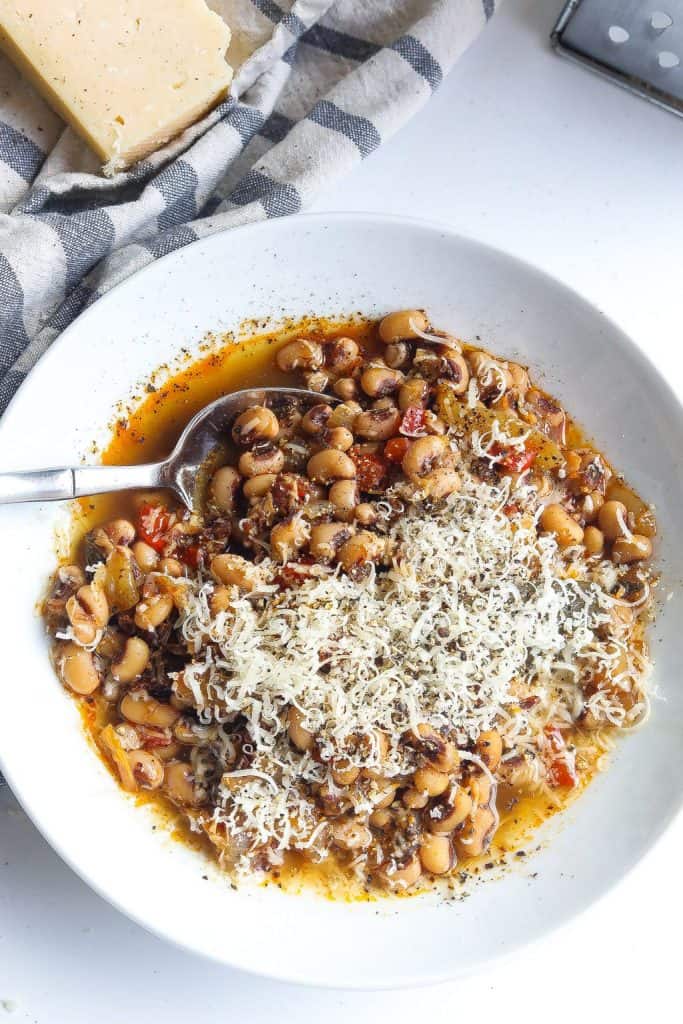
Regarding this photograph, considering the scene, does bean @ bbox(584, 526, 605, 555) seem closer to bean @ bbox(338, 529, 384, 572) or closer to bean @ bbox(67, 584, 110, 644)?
bean @ bbox(338, 529, 384, 572)

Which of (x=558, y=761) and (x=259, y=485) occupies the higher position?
(x=259, y=485)

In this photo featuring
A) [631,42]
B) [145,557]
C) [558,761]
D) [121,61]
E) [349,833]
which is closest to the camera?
[349,833]

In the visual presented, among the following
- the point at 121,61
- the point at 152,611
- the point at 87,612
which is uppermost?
the point at 121,61

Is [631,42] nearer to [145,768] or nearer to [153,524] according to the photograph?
[153,524]

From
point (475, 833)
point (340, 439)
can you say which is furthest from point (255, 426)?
point (475, 833)

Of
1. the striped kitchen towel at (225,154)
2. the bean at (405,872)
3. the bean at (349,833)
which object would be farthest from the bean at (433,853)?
the striped kitchen towel at (225,154)

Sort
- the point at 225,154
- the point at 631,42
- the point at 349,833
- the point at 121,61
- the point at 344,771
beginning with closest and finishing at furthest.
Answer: the point at 344,771
the point at 349,833
the point at 121,61
the point at 225,154
the point at 631,42

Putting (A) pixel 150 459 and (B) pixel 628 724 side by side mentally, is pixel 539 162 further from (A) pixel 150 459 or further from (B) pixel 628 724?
(B) pixel 628 724

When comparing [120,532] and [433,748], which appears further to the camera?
[120,532]

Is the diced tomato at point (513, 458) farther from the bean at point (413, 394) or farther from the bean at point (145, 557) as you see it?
the bean at point (145, 557)
